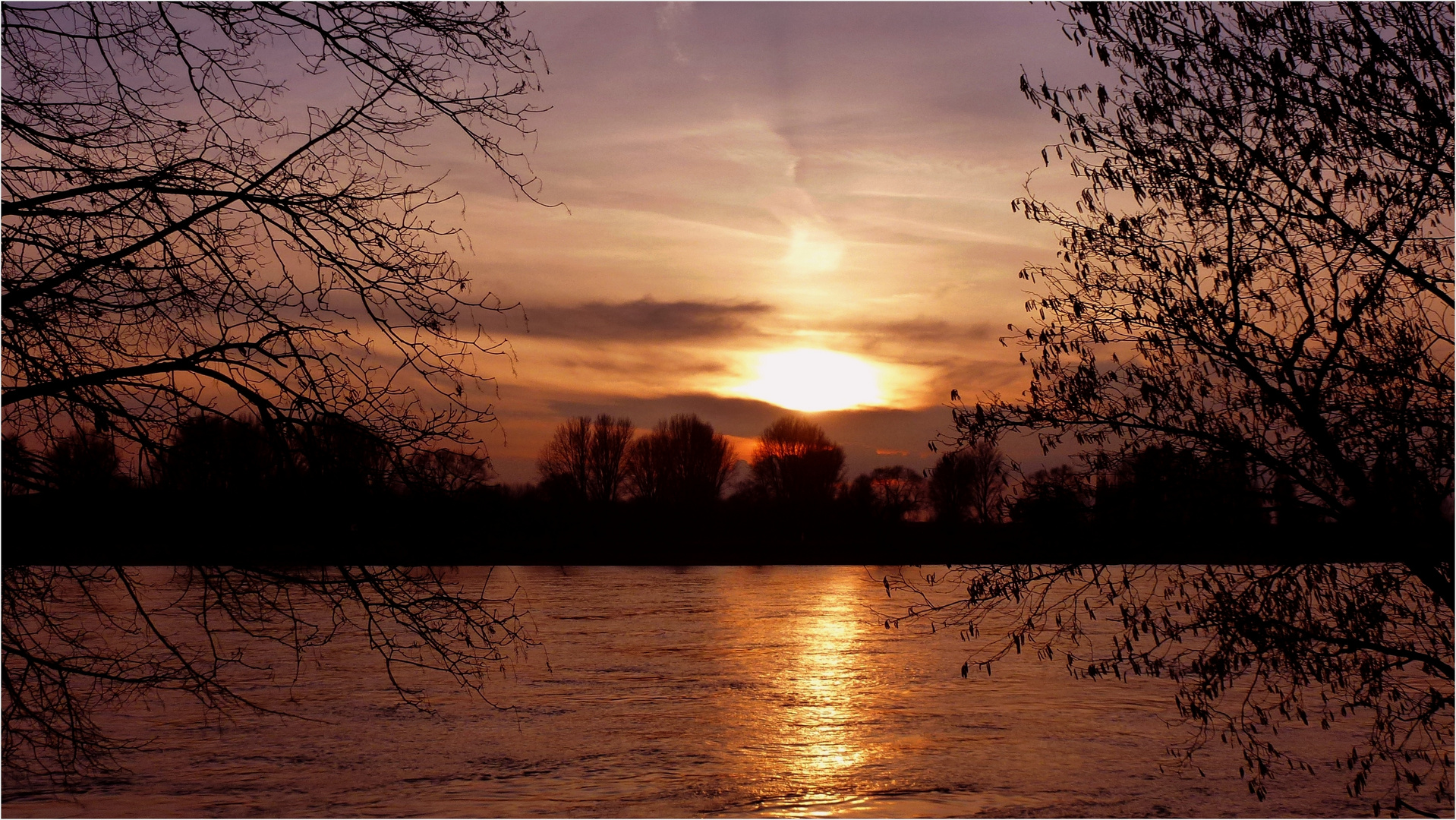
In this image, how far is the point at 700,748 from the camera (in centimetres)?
1480

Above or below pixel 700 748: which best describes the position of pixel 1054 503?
above

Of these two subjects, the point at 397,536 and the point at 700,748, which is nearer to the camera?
the point at 397,536

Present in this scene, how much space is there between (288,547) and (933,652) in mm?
20592

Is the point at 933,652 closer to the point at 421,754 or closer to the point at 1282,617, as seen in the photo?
the point at 421,754

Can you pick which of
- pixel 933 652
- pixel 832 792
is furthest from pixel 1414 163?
pixel 933 652

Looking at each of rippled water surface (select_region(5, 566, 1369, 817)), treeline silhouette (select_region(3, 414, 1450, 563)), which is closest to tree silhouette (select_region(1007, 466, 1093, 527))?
treeline silhouette (select_region(3, 414, 1450, 563))

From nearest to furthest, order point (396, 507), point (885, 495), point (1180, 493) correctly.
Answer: point (396, 507) → point (1180, 493) → point (885, 495)

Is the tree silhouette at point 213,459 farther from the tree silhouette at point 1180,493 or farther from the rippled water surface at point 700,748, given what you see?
the rippled water surface at point 700,748

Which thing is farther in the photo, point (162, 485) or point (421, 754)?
point (421, 754)

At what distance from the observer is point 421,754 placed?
1441 cm

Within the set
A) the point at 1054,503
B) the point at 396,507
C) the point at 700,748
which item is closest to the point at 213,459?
the point at 396,507

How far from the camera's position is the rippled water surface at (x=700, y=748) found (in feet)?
39.4

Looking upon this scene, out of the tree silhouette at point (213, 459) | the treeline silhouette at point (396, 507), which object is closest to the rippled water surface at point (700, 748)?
the treeline silhouette at point (396, 507)

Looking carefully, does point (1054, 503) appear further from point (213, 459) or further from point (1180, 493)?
Answer: point (213, 459)
